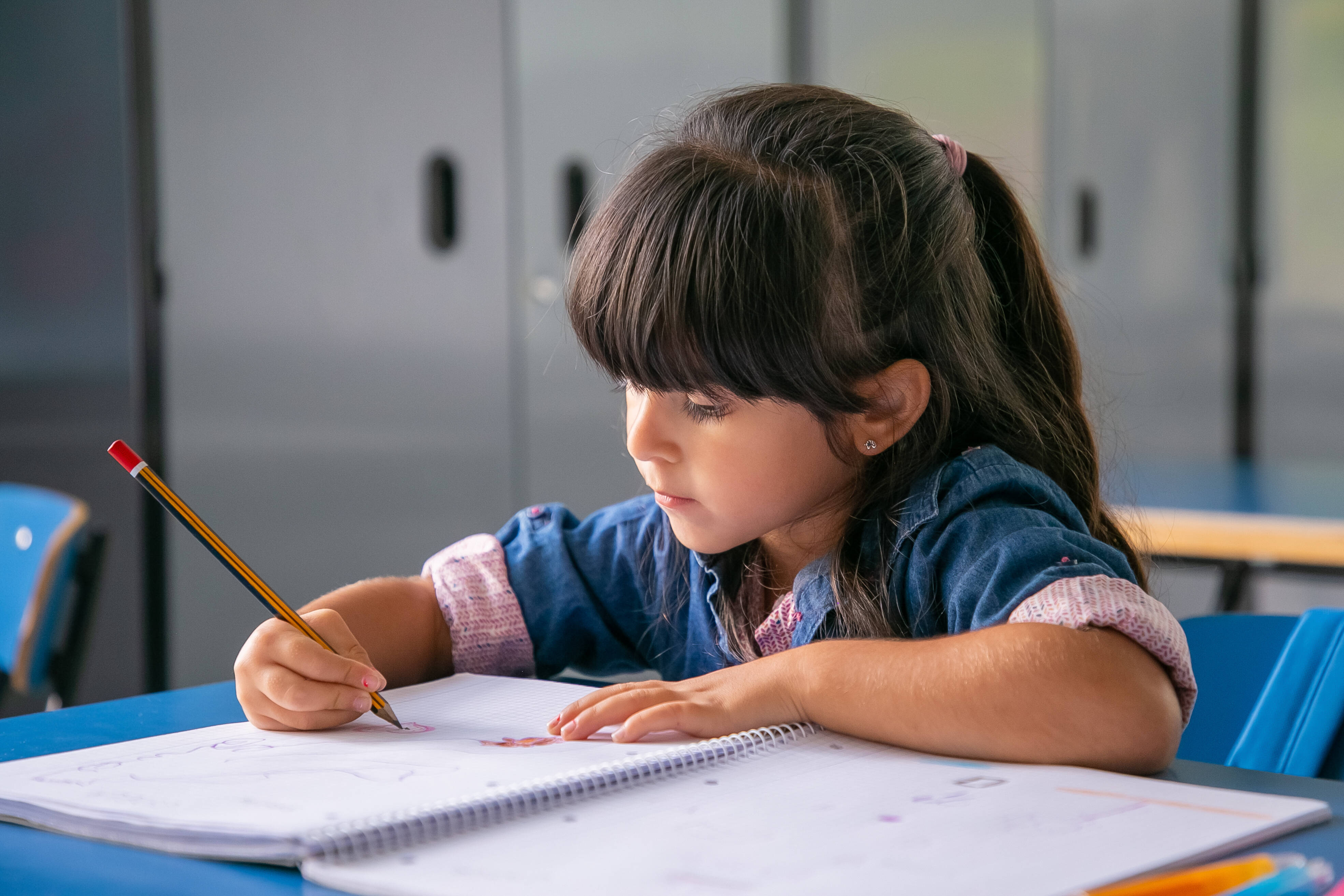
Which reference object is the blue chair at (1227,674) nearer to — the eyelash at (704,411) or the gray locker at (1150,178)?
the eyelash at (704,411)

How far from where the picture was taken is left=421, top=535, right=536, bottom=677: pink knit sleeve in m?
0.97

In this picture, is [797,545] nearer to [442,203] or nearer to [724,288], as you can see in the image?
[724,288]

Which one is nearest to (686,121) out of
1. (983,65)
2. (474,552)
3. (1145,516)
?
(474,552)

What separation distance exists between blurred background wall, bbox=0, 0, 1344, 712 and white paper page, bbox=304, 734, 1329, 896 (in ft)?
1.84

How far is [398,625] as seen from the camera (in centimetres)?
93

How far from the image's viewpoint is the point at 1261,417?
12.5ft

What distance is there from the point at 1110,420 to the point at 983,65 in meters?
2.67

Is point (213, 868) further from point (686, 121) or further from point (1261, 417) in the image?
point (1261, 417)

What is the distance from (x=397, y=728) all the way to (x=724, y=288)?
29cm

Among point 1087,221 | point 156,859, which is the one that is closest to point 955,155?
point 156,859

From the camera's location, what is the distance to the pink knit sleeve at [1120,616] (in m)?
0.68

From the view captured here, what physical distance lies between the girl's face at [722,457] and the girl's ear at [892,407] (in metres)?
0.03

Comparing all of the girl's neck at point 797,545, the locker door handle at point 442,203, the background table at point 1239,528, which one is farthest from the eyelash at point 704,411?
the locker door handle at point 442,203

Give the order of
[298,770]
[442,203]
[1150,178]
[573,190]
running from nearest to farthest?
1. [298,770]
2. [442,203]
3. [573,190]
4. [1150,178]
